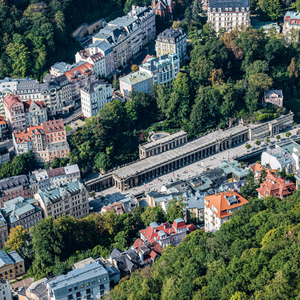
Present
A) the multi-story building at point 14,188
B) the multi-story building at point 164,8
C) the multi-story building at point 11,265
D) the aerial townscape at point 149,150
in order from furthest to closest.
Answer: the multi-story building at point 164,8 → the multi-story building at point 14,188 → the multi-story building at point 11,265 → the aerial townscape at point 149,150

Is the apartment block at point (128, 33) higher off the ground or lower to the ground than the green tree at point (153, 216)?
higher

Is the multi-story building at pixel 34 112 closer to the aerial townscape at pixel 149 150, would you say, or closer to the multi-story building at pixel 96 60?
the aerial townscape at pixel 149 150

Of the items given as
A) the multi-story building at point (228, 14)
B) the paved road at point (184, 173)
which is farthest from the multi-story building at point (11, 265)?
the multi-story building at point (228, 14)

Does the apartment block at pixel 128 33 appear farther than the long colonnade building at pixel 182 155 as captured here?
Yes

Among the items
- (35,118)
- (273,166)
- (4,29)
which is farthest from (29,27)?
(273,166)

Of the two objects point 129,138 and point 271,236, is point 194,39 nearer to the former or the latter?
point 129,138

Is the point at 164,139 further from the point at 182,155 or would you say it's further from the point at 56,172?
the point at 56,172
